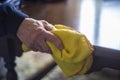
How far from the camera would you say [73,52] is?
0.74m

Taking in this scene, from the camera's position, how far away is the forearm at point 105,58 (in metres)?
0.77

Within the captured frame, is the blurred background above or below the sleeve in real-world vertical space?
below

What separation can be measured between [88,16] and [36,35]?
44 centimetres

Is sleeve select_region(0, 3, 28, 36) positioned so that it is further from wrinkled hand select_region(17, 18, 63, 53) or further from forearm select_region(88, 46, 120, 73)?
forearm select_region(88, 46, 120, 73)

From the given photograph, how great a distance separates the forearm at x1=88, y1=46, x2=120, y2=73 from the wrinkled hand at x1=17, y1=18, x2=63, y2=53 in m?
0.13

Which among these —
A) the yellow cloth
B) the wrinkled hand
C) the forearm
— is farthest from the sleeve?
the forearm

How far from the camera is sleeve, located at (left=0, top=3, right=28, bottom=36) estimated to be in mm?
865

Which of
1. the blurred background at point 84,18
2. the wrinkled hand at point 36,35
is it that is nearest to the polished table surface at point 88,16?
the blurred background at point 84,18

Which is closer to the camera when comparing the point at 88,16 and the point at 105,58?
the point at 105,58

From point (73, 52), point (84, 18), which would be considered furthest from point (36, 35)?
point (84, 18)

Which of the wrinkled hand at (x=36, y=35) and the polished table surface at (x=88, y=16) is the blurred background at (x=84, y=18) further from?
the wrinkled hand at (x=36, y=35)

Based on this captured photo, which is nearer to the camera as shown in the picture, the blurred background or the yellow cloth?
the yellow cloth

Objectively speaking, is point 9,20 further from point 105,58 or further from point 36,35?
point 105,58

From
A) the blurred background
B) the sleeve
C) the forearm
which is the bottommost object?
the forearm
